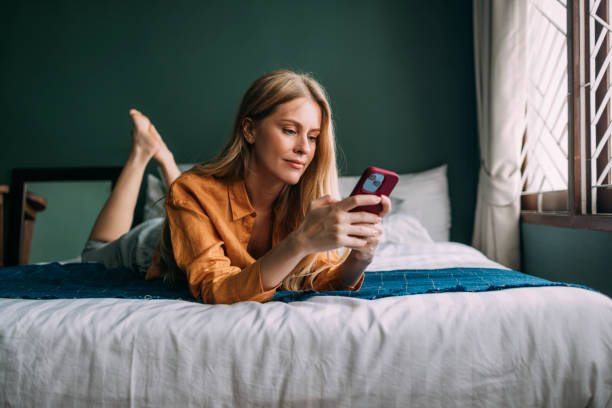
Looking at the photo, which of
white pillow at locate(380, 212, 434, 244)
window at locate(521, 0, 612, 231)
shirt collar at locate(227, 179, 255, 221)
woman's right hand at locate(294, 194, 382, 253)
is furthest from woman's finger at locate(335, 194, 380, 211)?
white pillow at locate(380, 212, 434, 244)

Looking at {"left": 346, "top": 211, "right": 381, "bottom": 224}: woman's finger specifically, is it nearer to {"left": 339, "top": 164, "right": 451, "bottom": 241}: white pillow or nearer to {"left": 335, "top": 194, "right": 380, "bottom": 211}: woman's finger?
{"left": 335, "top": 194, "right": 380, "bottom": 211}: woman's finger

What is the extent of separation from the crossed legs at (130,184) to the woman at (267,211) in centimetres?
65

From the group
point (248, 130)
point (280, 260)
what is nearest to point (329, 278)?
point (280, 260)

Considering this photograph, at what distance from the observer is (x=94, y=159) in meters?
3.00

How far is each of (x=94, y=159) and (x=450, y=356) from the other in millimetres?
2908

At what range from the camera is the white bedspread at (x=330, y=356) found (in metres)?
0.72

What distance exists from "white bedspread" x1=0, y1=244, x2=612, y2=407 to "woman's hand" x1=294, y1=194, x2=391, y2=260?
0.42 ft

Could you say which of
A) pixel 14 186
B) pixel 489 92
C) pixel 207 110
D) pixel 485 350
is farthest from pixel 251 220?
pixel 14 186

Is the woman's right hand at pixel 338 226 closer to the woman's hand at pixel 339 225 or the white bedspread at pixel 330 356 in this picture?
the woman's hand at pixel 339 225

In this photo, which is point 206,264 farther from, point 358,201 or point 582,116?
point 582,116

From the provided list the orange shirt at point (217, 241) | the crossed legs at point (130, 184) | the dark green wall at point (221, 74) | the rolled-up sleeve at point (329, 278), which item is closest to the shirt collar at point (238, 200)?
the orange shirt at point (217, 241)

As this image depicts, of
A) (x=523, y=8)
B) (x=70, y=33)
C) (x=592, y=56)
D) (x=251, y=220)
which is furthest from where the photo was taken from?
(x=70, y=33)

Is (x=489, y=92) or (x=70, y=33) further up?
(x=70, y=33)

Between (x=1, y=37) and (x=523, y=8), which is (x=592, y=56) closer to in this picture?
(x=523, y=8)
